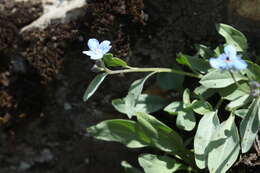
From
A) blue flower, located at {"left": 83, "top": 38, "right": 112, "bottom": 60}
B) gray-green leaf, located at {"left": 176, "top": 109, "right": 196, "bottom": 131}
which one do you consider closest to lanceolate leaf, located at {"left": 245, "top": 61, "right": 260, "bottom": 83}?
gray-green leaf, located at {"left": 176, "top": 109, "right": 196, "bottom": 131}

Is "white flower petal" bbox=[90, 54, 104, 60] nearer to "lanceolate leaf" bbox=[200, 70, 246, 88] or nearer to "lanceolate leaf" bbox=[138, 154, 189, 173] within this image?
"lanceolate leaf" bbox=[200, 70, 246, 88]

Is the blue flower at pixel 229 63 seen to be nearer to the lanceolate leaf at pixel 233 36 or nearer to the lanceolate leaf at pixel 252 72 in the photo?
the lanceolate leaf at pixel 252 72

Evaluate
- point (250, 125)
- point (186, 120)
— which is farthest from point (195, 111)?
point (250, 125)

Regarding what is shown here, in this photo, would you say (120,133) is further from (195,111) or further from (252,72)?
(252,72)

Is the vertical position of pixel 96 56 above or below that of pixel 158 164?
above

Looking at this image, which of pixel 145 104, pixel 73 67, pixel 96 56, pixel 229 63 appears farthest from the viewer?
pixel 73 67

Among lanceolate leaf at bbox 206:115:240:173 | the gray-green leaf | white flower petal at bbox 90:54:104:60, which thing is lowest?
lanceolate leaf at bbox 206:115:240:173

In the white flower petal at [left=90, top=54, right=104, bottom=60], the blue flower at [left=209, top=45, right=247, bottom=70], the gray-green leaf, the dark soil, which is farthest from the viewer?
the dark soil

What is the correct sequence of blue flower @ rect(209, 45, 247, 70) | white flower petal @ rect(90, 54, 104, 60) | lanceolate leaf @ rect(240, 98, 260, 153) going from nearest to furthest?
blue flower @ rect(209, 45, 247, 70), white flower petal @ rect(90, 54, 104, 60), lanceolate leaf @ rect(240, 98, 260, 153)

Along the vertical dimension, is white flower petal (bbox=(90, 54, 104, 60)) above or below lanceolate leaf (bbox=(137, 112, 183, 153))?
above
